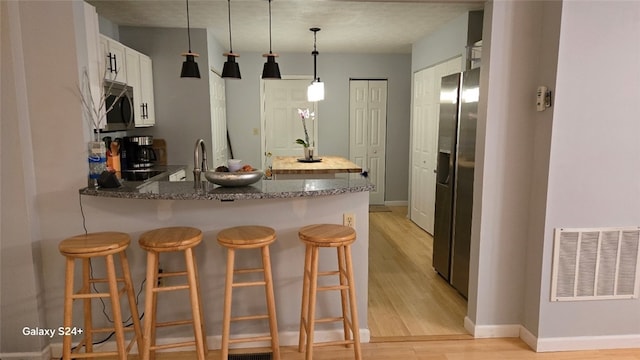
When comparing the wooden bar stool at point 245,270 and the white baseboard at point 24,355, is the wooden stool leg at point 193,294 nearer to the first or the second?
the wooden bar stool at point 245,270

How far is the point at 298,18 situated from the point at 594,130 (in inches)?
112

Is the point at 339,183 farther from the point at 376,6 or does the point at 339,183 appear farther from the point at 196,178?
the point at 376,6

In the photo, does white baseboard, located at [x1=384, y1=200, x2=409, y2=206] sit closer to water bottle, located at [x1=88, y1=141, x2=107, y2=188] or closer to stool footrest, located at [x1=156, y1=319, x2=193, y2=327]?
stool footrest, located at [x1=156, y1=319, x2=193, y2=327]

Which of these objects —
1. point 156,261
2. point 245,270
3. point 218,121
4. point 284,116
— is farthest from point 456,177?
point 284,116

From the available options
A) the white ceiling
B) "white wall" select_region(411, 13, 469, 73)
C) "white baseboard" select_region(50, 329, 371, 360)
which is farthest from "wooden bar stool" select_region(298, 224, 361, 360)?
"white wall" select_region(411, 13, 469, 73)

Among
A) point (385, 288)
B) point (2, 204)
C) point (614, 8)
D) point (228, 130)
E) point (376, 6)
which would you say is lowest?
point (385, 288)

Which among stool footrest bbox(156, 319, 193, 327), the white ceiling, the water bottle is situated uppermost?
the white ceiling

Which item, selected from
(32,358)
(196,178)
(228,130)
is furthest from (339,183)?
(228,130)

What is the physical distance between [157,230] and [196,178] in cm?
42

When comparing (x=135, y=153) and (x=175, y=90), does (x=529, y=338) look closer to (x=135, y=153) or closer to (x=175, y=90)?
(x=135, y=153)

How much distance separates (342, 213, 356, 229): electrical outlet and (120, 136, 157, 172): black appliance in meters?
2.42

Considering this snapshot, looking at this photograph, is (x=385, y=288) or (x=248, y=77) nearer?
(x=385, y=288)

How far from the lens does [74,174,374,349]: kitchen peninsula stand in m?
2.36

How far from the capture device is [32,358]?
91.8 inches
